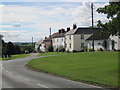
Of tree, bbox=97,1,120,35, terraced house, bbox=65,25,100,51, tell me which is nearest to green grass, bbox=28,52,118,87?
tree, bbox=97,1,120,35

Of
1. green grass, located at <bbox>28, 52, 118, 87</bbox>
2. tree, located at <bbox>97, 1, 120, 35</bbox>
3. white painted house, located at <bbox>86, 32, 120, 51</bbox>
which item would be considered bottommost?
green grass, located at <bbox>28, 52, 118, 87</bbox>

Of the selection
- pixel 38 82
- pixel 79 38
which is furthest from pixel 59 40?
pixel 38 82

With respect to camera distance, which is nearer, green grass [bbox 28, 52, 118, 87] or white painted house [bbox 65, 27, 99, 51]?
green grass [bbox 28, 52, 118, 87]

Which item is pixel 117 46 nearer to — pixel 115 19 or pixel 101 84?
pixel 115 19

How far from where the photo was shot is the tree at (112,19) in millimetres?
21006

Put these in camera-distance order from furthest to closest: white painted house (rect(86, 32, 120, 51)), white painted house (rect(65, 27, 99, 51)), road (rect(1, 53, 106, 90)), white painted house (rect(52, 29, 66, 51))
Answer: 1. white painted house (rect(52, 29, 66, 51))
2. white painted house (rect(65, 27, 99, 51))
3. white painted house (rect(86, 32, 120, 51))
4. road (rect(1, 53, 106, 90))

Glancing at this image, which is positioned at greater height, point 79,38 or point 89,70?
point 79,38

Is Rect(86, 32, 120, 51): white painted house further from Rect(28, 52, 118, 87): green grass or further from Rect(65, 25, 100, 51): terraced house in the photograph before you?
Rect(28, 52, 118, 87): green grass

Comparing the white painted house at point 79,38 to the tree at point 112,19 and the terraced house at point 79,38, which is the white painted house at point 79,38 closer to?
the terraced house at point 79,38

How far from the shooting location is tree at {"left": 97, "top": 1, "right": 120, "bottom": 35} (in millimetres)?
21006

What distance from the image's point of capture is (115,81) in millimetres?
17438

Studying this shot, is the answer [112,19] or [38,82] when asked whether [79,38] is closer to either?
[112,19]

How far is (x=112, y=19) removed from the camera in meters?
21.8

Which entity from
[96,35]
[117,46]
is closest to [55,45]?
[96,35]
